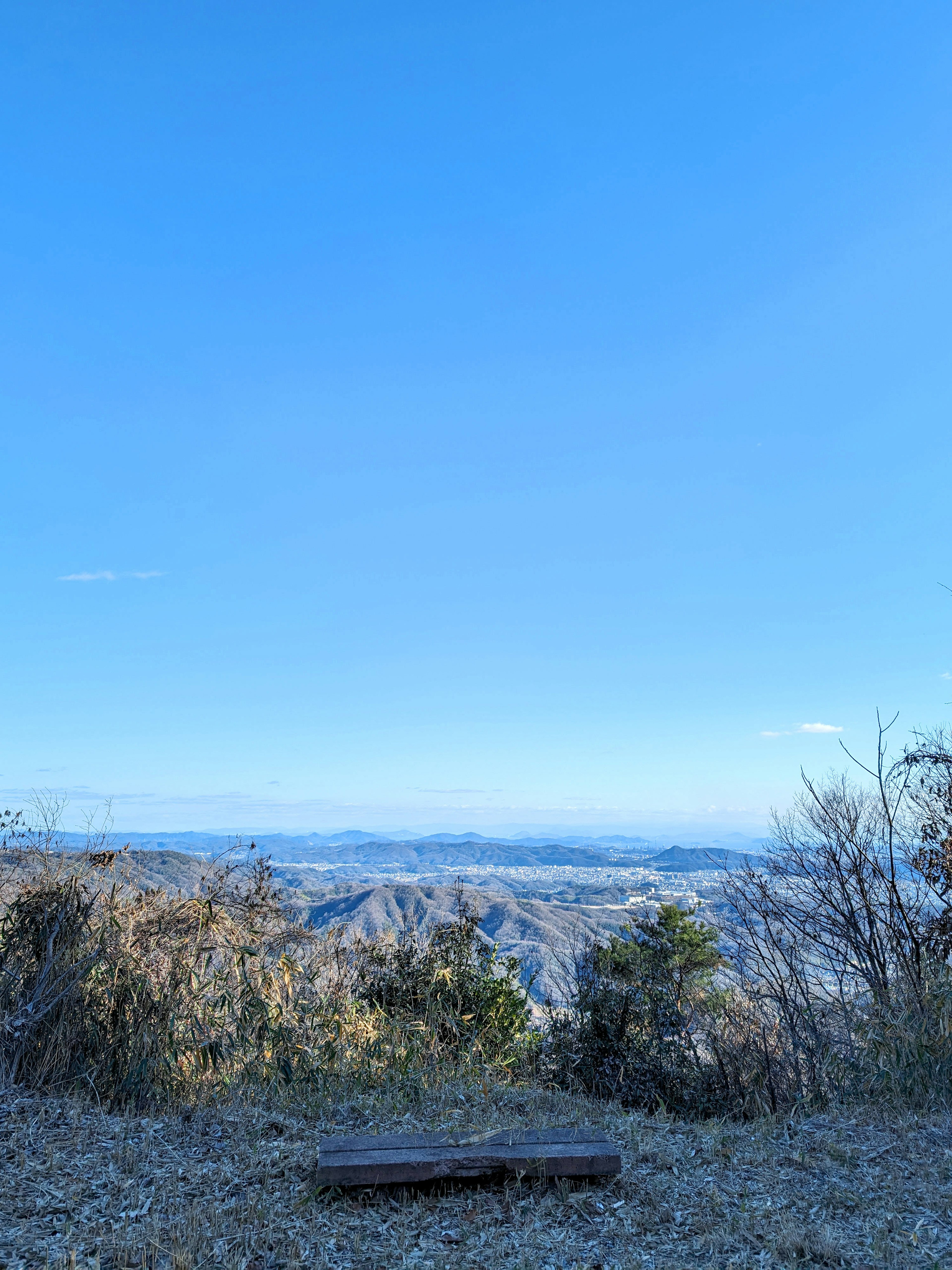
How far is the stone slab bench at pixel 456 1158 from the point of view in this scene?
4.04m

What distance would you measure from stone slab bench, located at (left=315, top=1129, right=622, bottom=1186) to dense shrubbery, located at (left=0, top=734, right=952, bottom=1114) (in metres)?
1.59

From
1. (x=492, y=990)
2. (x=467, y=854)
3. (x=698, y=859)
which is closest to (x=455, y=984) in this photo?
(x=492, y=990)

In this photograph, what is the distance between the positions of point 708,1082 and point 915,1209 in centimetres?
344

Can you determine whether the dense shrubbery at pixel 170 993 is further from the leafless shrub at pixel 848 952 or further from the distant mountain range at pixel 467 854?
the distant mountain range at pixel 467 854

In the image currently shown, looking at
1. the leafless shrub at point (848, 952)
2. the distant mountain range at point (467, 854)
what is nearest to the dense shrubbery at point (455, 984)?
the leafless shrub at point (848, 952)

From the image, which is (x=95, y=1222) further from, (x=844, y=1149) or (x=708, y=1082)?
(x=708, y=1082)

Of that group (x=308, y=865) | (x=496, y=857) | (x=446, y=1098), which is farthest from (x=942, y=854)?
(x=496, y=857)

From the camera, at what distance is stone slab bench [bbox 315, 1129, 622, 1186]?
159 inches

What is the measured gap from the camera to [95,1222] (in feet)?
12.0

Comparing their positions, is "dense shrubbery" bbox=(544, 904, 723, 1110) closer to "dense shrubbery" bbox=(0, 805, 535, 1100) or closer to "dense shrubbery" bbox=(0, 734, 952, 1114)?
"dense shrubbery" bbox=(0, 734, 952, 1114)

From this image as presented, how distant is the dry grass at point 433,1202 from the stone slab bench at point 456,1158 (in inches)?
4.3

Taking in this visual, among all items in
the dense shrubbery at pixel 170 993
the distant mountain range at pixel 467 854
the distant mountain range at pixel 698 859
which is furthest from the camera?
the distant mountain range at pixel 467 854

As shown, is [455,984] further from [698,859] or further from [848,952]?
[698,859]

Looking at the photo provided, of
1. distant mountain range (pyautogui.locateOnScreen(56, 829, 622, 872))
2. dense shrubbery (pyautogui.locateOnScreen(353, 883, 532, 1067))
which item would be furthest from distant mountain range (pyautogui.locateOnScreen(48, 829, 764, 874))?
dense shrubbery (pyautogui.locateOnScreen(353, 883, 532, 1067))
